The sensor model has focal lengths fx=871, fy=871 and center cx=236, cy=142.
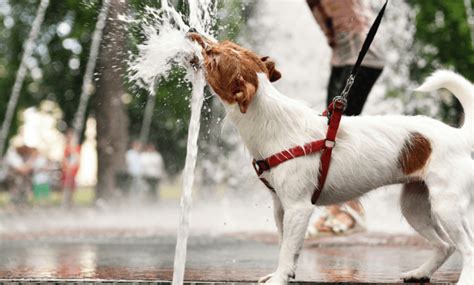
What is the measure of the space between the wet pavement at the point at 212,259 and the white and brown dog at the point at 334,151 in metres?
0.46

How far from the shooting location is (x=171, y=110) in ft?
38.8

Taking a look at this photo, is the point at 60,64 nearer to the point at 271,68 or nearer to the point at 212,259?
the point at 212,259

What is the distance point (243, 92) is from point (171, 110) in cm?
728

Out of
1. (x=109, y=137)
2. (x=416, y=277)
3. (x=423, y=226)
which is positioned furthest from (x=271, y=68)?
(x=109, y=137)

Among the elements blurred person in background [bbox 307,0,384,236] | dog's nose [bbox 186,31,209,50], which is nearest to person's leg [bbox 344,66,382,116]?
blurred person in background [bbox 307,0,384,236]

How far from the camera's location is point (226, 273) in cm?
553

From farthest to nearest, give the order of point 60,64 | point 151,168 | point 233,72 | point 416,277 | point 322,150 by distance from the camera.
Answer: point 60,64
point 151,168
point 416,277
point 322,150
point 233,72

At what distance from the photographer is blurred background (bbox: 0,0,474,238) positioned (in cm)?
1464

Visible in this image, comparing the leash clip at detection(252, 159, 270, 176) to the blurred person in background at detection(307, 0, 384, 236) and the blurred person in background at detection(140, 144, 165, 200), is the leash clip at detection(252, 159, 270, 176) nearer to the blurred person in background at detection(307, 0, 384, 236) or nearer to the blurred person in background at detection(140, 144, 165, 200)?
the blurred person in background at detection(307, 0, 384, 236)

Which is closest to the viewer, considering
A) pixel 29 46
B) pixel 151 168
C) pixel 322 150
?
pixel 322 150

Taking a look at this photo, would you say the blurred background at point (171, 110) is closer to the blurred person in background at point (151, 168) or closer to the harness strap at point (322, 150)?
the blurred person in background at point (151, 168)

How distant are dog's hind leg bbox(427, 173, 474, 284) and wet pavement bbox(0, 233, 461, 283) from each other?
1.13 ft

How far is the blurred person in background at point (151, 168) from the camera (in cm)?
2616

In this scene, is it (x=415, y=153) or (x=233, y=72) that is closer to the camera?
(x=233, y=72)
